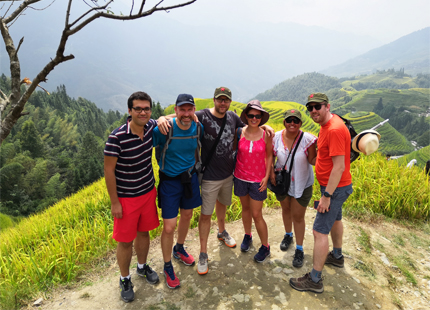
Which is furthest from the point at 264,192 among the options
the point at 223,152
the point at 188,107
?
the point at 188,107

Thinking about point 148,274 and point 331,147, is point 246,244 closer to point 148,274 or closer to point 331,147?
point 148,274

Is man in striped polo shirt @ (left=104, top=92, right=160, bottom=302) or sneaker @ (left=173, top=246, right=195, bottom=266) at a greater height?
man in striped polo shirt @ (left=104, top=92, right=160, bottom=302)

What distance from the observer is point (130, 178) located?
8.96 ft

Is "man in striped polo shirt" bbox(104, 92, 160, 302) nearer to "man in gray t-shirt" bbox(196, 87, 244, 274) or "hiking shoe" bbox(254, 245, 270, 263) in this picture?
"man in gray t-shirt" bbox(196, 87, 244, 274)

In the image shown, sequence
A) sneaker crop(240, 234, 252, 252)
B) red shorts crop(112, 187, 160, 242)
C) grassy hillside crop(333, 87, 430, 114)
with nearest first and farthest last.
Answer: red shorts crop(112, 187, 160, 242), sneaker crop(240, 234, 252, 252), grassy hillside crop(333, 87, 430, 114)

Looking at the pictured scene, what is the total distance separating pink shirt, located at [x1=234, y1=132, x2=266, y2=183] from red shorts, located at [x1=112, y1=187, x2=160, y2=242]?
4.22 feet

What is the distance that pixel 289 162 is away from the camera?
3.32 metres

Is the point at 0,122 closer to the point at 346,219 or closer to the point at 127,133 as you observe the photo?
the point at 127,133

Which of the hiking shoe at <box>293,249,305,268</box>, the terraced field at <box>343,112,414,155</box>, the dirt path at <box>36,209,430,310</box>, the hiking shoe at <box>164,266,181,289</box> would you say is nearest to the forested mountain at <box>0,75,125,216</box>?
the dirt path at <box>36,209,430,310</box>

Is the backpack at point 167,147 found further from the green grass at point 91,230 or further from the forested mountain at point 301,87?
the forested mountain at point 301,87

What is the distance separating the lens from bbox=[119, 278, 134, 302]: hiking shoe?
2975mm

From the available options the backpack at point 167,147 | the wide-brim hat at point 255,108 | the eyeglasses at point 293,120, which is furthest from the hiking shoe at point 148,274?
the eyeglasses at point 293,120

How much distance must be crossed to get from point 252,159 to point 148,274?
2.16 meters

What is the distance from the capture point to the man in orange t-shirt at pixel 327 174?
2703 mm
